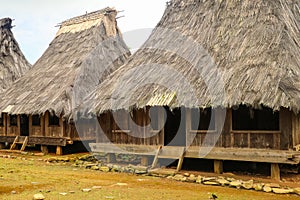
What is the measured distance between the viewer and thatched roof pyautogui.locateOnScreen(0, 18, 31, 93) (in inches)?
937

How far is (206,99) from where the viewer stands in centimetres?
1066

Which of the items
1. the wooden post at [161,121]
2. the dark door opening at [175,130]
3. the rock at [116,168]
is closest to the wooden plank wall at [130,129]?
the wooden post at [161,121]

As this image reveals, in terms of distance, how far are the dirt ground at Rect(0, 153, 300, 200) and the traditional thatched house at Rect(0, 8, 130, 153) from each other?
445cm

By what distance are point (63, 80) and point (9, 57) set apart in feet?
30.0

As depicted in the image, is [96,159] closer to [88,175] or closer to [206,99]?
[88,175]

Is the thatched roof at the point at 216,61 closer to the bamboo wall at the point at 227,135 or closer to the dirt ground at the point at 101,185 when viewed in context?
the bamboo wall at the point at 227,135

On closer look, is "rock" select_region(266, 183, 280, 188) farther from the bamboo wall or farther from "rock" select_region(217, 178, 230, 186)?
the bamboo wall

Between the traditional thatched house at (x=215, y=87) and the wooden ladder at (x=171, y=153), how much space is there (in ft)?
0.15

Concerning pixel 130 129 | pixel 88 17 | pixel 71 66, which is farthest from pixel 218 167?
pixel 88 17

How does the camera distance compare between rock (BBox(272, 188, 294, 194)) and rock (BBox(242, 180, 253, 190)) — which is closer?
rock (BBox(272, 188, 294, 194))

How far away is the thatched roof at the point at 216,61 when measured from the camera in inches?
406

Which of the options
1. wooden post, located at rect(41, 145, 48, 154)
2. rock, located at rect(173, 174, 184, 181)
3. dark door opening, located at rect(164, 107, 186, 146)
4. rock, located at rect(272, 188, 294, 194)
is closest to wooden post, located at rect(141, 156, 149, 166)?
dark door opening, located at rect(164, 107, 186, 146)

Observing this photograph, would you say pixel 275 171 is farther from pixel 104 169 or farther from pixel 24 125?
pixel 24 125

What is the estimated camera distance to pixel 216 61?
39.0 feet
